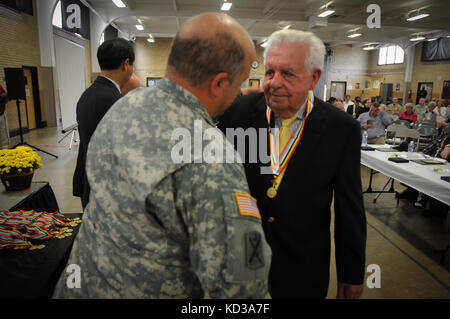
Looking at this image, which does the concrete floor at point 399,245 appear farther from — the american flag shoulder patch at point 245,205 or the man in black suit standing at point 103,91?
the man in black suit standing at point 103,91

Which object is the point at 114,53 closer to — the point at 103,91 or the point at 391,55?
the point at 103,91

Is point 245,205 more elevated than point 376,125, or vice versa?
point 245,205

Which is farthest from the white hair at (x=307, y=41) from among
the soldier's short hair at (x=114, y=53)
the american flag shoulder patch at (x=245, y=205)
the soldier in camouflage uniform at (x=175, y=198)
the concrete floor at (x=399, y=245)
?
the concrete floor at (x=399, y=245)

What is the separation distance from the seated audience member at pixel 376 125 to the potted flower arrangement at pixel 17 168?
670 centimetres

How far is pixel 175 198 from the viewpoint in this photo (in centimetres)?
75

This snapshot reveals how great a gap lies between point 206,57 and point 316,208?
83cm

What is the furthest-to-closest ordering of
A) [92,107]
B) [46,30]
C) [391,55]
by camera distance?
[391,55] → [46,30] → [92,107]

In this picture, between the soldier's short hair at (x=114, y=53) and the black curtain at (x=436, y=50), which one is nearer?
the soldier's short hair at (x=114, y=53)

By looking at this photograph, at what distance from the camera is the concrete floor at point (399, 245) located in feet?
8.99

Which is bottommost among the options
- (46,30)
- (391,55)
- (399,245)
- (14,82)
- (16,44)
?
(399,245)

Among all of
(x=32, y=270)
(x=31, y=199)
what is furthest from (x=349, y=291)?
(x=31, y=199)

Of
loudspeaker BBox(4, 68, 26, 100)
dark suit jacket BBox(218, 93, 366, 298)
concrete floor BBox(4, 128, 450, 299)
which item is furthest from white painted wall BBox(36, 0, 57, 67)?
dark suit jacket BBox(218, 93, 366, 298)

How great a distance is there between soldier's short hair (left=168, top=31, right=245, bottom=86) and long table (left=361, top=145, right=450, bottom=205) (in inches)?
124

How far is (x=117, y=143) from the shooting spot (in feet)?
2.58
